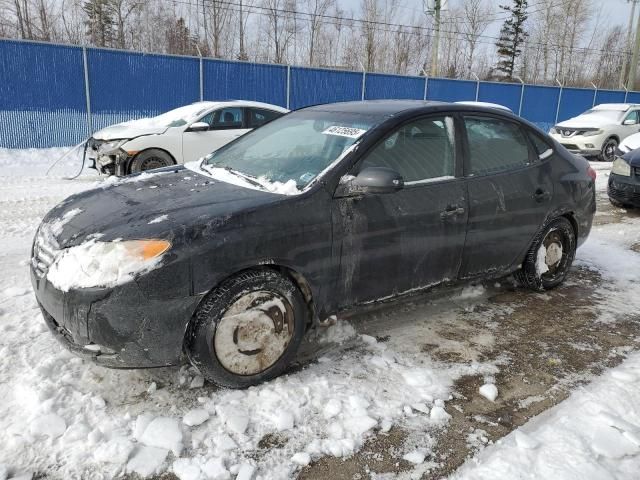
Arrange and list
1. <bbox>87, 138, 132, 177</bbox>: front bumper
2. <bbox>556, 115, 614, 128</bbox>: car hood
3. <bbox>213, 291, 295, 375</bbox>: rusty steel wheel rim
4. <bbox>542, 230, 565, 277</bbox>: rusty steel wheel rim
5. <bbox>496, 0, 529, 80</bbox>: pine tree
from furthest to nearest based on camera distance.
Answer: <bbox>496, 0, 529, 80</bbox>: pine tree < <bbox>556, 115, 614, 128</bbox>: car hood < <bbox>87, 138, 132, 177</bbox>: front bumper < <bbox>542, 230, 565, 277</bbox>: rusty steel wheel rim < <bbox>213, 291, 295, 375</bbox>: rusty steel wheel rim

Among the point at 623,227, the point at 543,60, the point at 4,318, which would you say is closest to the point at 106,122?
the point at 4,318

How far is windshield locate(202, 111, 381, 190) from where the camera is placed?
3334 millimetres

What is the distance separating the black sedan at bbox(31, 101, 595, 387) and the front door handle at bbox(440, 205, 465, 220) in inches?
0.5

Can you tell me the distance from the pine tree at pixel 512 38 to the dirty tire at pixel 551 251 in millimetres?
49568

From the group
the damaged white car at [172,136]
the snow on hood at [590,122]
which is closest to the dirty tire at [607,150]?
the snow on hood at [590,122]

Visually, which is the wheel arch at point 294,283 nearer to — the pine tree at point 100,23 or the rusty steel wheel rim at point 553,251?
the rusty steel wheel rim at point 553,251

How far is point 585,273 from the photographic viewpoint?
17.6 ft

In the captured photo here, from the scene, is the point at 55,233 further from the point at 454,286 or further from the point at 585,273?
the point at 585,273

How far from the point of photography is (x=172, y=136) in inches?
355

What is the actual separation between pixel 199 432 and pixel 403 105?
2563mm

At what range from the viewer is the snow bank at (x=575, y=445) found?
7.88 ft

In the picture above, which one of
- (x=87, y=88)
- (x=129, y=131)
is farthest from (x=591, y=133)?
(x=87, y=88)

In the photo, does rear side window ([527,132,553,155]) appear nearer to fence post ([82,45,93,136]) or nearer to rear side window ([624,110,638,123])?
fence post ([82,45,93,136])

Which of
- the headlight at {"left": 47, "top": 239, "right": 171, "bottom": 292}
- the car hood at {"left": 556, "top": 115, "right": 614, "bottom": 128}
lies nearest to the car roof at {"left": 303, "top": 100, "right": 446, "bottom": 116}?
the headlight at {"left": 47, "top": 239, "right": 171, "bottom": 292}
